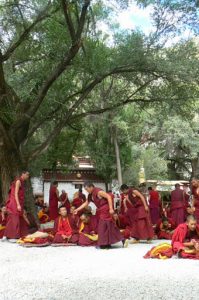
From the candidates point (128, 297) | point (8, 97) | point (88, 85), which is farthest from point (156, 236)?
point (128, 297)

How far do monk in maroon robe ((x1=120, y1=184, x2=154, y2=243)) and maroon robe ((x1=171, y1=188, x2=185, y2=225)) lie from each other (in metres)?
2.84

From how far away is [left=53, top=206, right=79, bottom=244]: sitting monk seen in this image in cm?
998

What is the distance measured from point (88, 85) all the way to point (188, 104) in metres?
3.67

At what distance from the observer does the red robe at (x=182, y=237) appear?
7742 millimetres

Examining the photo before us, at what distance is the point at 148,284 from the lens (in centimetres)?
557

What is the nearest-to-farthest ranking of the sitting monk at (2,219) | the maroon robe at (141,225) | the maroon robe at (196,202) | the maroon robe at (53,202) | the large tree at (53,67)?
1. the maroon robe at (141,225)
2. the maroon robe at (196,202)
3. the sitting monk at (2,219)
4. the large tree at (53,67)
5. the maroon robe at (53,202)

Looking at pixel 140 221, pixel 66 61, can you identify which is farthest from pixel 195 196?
pixel 66 61

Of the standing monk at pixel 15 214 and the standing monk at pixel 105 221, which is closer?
the standing monk at pixel 105 221

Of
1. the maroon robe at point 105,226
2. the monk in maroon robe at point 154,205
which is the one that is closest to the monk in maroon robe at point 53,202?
the monk in maroon robe at point 154,205

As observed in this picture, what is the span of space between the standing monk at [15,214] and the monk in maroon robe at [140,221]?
2.52 m

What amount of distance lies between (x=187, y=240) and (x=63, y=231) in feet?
10.7

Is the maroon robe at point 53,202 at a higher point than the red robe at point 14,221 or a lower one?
higher

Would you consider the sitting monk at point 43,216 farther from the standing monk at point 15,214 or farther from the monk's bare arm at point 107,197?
the monk's bare arm at point 107,197

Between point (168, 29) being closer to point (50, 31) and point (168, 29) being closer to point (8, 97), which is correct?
point (50, 31)
